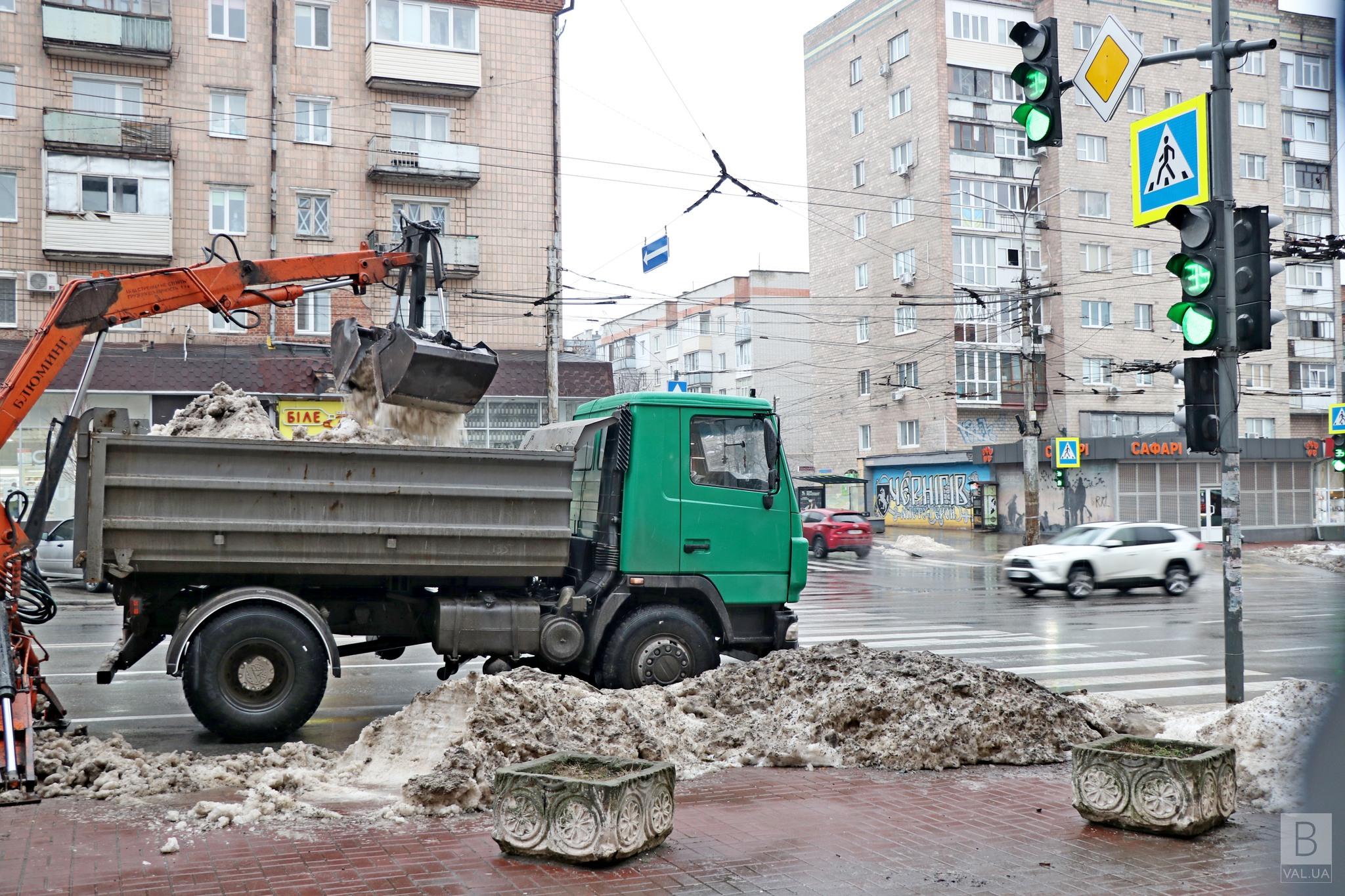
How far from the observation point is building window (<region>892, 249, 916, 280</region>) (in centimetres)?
5267

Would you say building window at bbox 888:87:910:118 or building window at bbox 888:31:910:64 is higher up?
building window at bbox 888:31:910:64

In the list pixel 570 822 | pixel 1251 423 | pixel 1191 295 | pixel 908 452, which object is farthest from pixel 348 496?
pixel 1251 423

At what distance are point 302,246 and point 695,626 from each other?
83.4 feet

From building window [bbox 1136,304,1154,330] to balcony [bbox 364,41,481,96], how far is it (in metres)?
34.5

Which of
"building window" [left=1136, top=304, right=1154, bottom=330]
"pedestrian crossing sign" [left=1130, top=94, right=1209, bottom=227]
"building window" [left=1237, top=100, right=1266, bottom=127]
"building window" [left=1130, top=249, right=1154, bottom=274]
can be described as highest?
"building window" [left=1237, top=100, right=1266, bottom=127]

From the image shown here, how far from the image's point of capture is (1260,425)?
57.8 metres

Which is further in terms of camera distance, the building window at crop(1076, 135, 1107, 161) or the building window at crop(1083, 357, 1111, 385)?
the building window at crop(1076, 135, 1107, 161)

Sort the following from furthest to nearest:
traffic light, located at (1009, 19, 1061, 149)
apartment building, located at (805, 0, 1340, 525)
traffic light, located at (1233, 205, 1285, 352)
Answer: apartment building, located at (805, 0, 1340, 525) < traffic light, located at (1009, 19, 1061, 149) < traffic light, located at (1233, 205, 1285, 352)

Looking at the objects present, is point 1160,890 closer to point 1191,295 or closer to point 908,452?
point 1191,295

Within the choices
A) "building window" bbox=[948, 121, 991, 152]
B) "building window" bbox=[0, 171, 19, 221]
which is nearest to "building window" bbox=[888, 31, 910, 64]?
"building window" bbox=[948, 121, 991, 152]

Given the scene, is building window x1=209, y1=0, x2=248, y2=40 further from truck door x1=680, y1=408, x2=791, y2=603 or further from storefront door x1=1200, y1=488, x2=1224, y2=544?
storefront door x1=1200, y1=488, x2=1224, y2=544

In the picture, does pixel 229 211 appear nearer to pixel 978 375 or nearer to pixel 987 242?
pixel 978 375

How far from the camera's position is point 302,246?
32438mm

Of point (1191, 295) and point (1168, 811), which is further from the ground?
point (1191, 295)
